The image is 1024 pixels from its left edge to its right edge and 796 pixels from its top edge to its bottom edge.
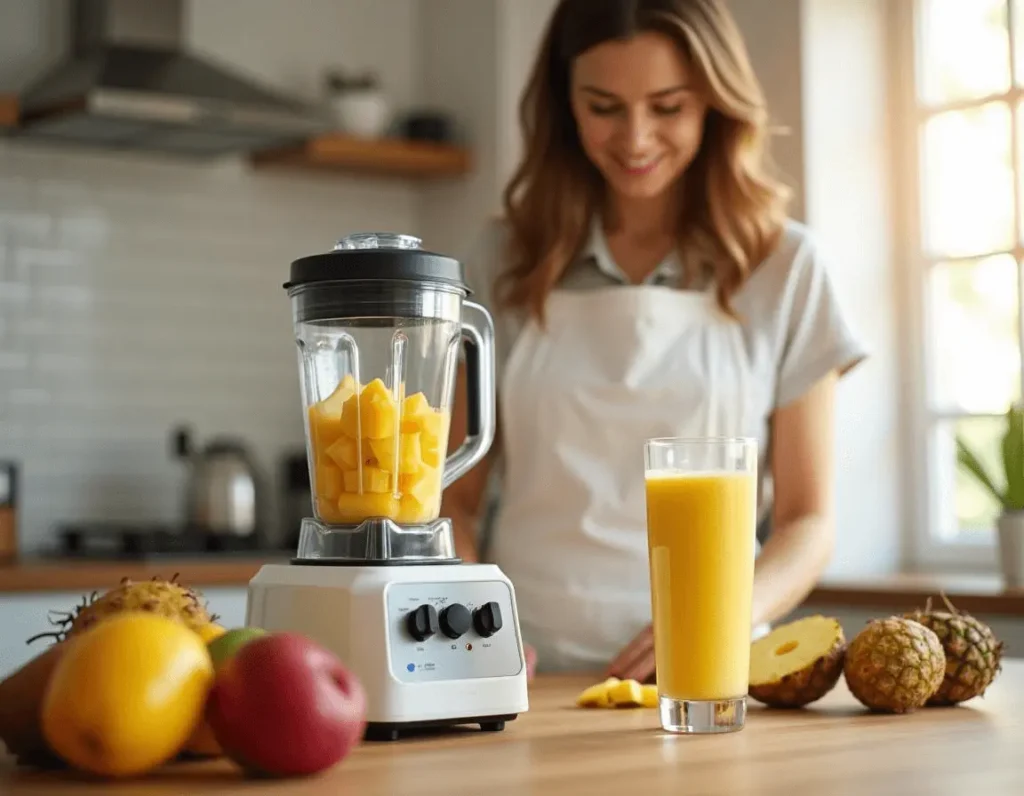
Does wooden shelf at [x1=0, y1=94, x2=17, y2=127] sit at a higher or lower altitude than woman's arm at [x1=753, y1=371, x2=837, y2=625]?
higher

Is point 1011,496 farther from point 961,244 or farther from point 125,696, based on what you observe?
point 125,696

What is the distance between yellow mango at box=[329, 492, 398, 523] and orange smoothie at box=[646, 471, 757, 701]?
0.22 m

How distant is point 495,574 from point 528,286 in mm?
789

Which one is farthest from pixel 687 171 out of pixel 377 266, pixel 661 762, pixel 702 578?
pixel 661 762

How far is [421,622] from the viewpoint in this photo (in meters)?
1.12

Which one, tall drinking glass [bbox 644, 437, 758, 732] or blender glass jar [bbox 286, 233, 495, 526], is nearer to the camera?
tall drinking glass [bbox 644, 437, 758, 732]

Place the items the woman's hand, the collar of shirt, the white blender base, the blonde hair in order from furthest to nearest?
the collar of shirt, the blonde hair, the woman's hand, the white blender base

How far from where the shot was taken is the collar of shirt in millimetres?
1921

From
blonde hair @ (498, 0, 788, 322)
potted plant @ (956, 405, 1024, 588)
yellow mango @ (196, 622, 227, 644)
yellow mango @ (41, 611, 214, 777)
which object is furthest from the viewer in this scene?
potted plant @ (956, 405, 1024, 588)

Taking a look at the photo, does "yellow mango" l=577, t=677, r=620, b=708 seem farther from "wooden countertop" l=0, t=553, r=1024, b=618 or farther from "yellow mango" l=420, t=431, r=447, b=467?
"wooden countertop" l=0, t=553, r=1024, b=618

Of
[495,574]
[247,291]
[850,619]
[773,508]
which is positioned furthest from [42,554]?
[495,574]

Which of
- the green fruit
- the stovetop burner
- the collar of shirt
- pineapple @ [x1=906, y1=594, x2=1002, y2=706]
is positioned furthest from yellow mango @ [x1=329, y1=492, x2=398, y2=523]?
the stovetop burner

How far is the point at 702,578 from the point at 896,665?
0.68 ft

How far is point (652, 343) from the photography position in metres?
1.89
